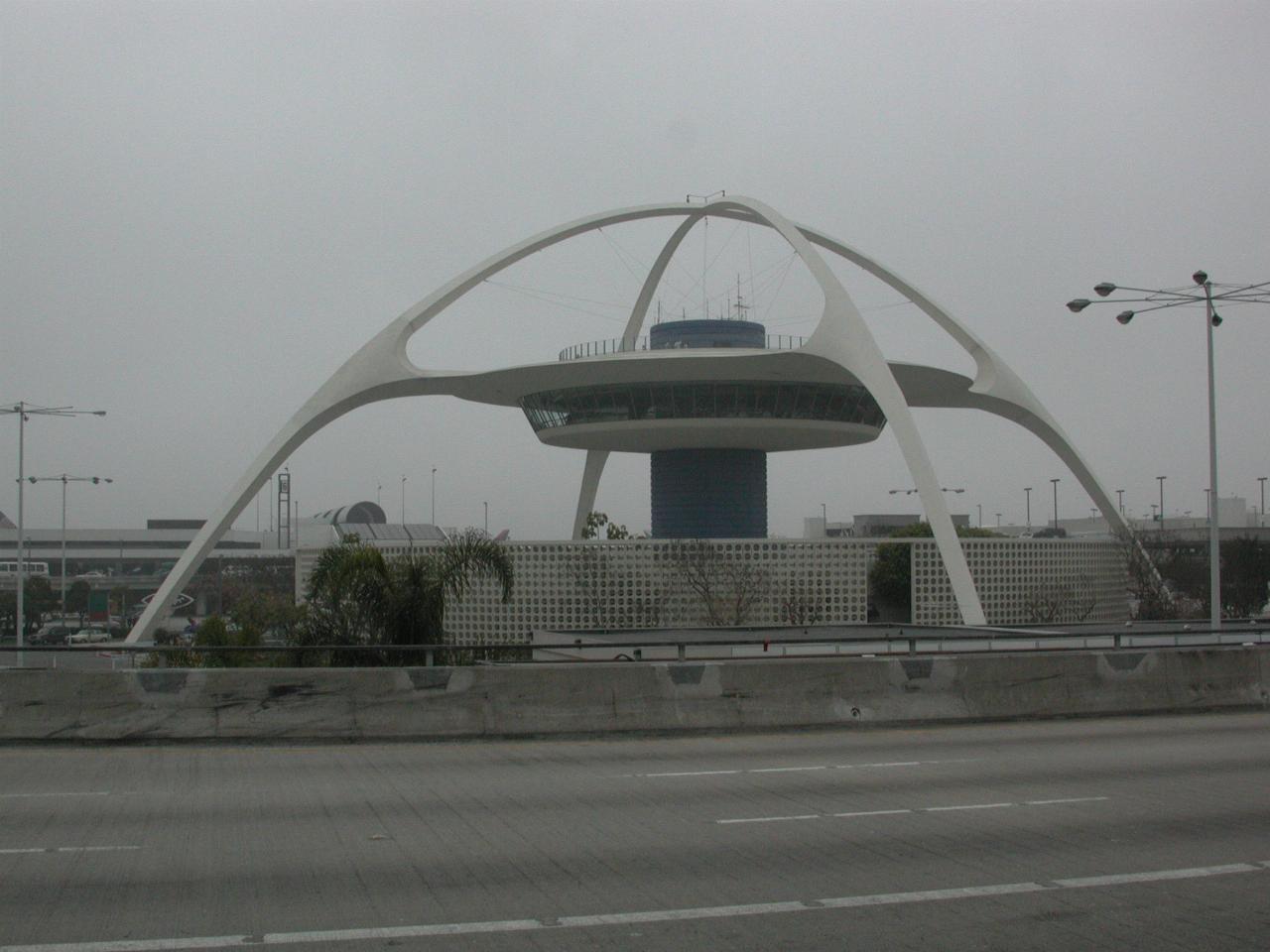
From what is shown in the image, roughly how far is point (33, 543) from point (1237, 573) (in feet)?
359

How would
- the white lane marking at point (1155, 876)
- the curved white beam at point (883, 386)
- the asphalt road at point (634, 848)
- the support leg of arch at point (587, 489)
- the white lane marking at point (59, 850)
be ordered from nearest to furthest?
the asphalt road at point (634, 848)
the white lane marking at point (1155, 876)
the white lane marking at point (59, 850)
the curved white beam at point (883, 386)
the support leg of arch at point (587, 489)

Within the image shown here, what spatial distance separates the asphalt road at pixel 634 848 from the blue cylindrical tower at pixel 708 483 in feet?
124

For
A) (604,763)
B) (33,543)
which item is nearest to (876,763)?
(604,763)

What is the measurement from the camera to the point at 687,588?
45344 mm

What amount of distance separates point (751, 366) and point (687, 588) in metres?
9.06

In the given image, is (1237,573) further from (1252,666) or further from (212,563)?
(212,563)

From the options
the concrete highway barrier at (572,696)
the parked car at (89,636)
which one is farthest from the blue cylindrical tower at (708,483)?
the concrete highway barrier at (572,696)

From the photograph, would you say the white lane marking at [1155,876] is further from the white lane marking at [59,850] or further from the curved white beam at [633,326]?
the curved white beam at [633,326]

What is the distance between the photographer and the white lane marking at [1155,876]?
387 inches

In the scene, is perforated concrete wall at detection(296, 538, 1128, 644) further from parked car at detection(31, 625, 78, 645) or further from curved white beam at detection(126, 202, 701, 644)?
parked car at detection(31, 625, 78, 645)

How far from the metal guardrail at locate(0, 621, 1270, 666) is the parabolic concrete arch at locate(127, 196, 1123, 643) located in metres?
8.20

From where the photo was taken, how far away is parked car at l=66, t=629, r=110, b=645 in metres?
55.8

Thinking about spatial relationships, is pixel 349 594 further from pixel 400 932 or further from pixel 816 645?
pixel 400 932

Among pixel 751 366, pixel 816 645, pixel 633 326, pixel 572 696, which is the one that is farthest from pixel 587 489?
pixel 572 696
